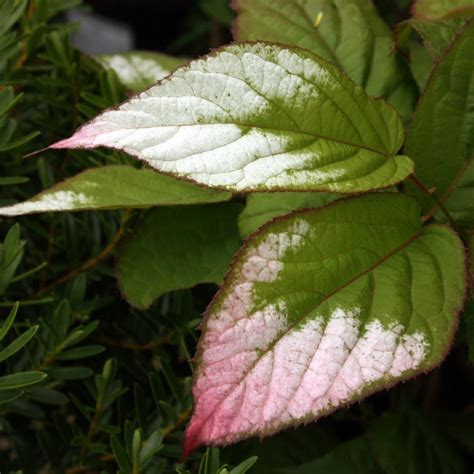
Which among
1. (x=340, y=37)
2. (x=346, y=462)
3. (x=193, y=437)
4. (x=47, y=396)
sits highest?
(x=340, y=37)

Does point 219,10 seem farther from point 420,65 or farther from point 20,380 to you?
point 20,380

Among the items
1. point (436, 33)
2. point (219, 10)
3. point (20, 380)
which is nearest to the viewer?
point (20, 380)

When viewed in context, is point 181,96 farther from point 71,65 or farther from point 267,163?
point 71,65

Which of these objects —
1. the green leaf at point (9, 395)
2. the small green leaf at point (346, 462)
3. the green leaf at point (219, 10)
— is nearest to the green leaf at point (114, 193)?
the green leaf at point (9, 395)

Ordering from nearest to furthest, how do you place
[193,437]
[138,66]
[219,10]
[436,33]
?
1. [193,437]
2. [436,33]
3. [138,66]
4. [219,10]

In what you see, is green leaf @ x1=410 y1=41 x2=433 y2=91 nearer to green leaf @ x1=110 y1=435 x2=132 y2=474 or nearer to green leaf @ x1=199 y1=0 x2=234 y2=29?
green leaf @ x1=110 y1=435 x2=132 y2=474

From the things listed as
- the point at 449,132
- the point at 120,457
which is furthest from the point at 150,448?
the point at 449,132

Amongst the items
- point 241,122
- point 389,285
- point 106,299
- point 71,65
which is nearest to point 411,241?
point 389,285
